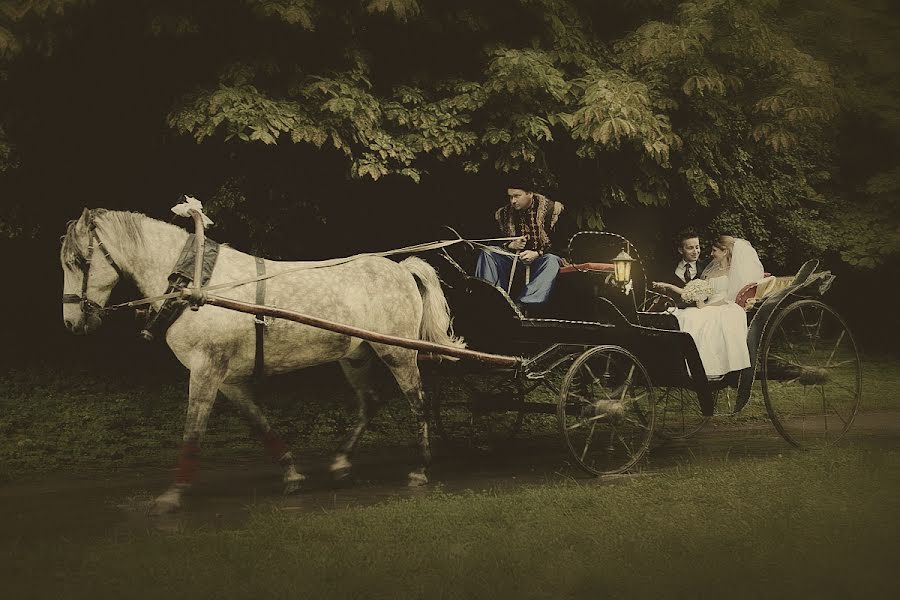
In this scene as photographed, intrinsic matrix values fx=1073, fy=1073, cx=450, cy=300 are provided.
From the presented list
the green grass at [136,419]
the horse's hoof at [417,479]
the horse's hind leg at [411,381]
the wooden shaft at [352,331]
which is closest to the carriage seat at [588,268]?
the wooden shaft at [352,331]

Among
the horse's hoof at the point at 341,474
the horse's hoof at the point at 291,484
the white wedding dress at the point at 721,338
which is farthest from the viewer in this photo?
the white wedding dress at the point at 721,338

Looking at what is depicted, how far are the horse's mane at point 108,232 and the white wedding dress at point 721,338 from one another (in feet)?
16.0

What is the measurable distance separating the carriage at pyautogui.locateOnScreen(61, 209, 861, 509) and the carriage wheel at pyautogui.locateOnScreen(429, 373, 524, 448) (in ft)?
0.10

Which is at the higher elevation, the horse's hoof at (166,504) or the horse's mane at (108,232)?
the horse's mane at (108,232)

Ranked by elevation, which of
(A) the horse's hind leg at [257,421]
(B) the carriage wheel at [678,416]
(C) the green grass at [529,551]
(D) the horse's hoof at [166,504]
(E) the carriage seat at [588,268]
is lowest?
(B) the carriage wheel at [678,416]

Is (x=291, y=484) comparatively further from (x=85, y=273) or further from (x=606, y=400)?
(x=606, y=400)

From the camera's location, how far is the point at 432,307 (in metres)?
9.08

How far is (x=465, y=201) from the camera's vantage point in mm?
13102

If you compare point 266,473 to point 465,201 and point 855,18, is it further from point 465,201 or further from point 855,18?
point 855,18

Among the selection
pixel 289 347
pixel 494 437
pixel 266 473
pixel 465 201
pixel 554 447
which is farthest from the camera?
pixel 465 201

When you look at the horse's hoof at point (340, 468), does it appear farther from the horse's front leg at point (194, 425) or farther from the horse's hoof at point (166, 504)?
the horse's hoof at point (166, 504)

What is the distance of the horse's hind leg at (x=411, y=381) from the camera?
8766 millimetres

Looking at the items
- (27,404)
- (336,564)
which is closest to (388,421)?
(27,404)

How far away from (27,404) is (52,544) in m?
6.52
